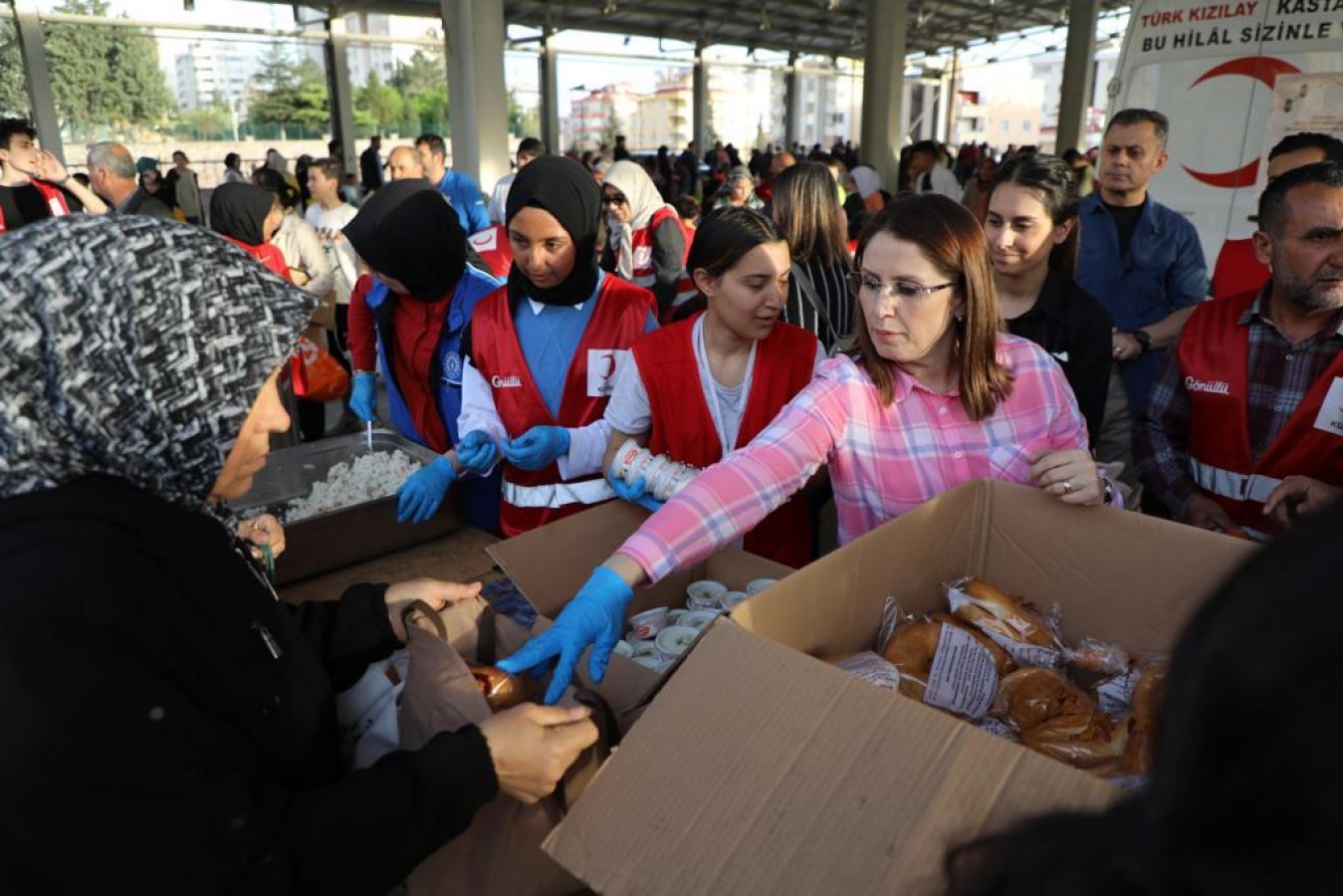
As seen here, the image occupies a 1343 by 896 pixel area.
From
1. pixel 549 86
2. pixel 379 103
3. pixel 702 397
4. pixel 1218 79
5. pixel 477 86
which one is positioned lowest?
pixel 702 397

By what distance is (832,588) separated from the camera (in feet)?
4.21

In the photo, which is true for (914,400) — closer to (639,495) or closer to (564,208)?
(639,495)

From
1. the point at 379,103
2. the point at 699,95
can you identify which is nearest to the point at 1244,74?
the point at 699,95

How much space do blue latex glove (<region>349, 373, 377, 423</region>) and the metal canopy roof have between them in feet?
48.6

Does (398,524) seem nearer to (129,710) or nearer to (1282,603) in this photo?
(129,710)

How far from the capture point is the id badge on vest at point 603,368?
244 centimetres

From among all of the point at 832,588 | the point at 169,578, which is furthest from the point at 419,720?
the point at 832,588

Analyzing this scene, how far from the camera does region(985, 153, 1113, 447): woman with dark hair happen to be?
246 cm

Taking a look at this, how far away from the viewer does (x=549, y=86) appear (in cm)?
2166

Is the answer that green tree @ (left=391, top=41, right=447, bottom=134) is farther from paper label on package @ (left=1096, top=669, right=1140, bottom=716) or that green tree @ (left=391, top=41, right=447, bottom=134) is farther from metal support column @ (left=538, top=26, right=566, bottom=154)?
paper label on package @ (left=1096, top=669, right=1140, bottom=716)

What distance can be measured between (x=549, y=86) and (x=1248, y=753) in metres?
23.5

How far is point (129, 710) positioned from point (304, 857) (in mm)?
242

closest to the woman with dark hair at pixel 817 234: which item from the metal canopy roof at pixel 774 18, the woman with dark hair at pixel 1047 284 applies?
the woman with dark hair at pixel 1047 284

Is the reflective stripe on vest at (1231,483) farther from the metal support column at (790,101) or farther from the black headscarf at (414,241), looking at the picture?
the metal support column at (790,101)
